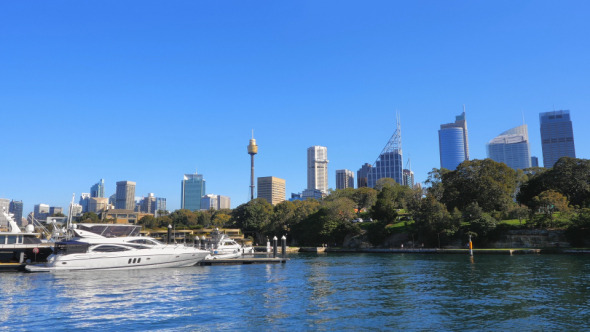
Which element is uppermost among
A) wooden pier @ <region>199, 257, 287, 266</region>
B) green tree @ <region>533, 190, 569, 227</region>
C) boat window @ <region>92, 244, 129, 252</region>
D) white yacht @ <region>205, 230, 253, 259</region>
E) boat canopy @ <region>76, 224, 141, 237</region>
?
green tree @ <region>533, 190, 569, 227</region>

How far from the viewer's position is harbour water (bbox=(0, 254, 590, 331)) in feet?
65.9

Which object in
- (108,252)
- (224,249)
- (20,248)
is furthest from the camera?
(224,249)

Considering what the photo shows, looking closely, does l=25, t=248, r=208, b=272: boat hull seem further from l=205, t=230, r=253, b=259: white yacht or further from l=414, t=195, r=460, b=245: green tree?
l=414, t=195, r=460, b=245: green tree

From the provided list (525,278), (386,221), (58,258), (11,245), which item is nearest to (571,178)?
(386,221)

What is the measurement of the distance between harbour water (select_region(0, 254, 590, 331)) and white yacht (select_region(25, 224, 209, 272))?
3.95m

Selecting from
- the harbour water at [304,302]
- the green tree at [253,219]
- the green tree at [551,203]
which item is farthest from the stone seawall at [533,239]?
the green tree at [253,219]

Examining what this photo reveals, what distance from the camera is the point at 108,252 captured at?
4569 cm

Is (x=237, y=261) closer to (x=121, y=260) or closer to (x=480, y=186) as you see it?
(x=121, y=260)

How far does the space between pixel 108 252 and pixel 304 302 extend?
1139 inches

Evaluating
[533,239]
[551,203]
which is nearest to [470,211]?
[533,239]

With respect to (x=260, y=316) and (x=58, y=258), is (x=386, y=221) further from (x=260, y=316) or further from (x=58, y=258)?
(x=260, y=316)

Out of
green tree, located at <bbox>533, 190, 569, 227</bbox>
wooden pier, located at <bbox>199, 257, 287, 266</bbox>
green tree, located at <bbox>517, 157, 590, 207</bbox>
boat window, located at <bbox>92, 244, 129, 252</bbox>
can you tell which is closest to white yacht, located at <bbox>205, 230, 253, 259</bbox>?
wooden pier, located at <bbox>199, 257, 287, 266</bbox>

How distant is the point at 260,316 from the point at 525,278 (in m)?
24.5

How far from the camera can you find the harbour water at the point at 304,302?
2008cm
